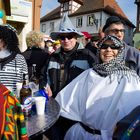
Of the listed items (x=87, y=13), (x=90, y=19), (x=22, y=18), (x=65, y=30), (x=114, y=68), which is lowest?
(x=114, y=68)

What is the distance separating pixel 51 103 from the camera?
2926 millimetres

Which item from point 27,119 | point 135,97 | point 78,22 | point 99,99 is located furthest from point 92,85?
point 78,22

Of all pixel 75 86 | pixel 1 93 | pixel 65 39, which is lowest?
pixel 75 86

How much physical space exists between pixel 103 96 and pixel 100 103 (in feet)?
0.24

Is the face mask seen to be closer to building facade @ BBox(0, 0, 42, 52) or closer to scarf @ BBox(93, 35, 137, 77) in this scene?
scarf @ BBox(93, 35, 137, 77)

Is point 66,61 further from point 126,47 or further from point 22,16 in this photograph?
point 22,16

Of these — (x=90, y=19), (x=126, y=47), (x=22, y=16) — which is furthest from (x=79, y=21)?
(x=126, y=47)

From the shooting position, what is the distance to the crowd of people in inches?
103

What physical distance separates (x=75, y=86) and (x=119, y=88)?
0.49 meters

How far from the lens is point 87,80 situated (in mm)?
2875

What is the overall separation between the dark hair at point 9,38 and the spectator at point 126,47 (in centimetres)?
114

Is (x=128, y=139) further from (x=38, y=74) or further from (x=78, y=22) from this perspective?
(x=78, y=22)

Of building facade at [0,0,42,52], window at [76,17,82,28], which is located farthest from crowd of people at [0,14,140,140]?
window at [76,17,82,28]

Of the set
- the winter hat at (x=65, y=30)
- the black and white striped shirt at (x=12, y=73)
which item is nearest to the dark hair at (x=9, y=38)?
the black and white striped shirt at (x=12, y=73)
